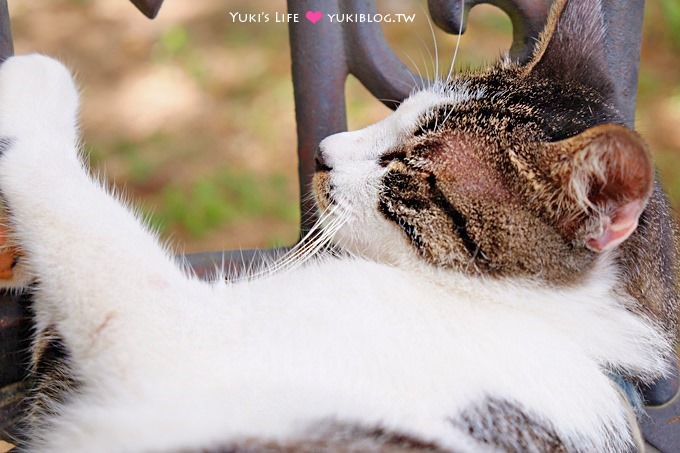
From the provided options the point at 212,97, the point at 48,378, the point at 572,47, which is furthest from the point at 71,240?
the point at 212,97

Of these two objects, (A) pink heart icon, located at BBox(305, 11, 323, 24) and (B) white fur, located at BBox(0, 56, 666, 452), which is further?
(A) pink heart icon, located at BBox(305, 11, 323, 24)

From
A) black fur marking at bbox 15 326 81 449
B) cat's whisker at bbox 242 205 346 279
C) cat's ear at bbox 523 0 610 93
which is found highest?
cat's ear at bbox 523 0 610 93

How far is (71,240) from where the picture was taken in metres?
0.92

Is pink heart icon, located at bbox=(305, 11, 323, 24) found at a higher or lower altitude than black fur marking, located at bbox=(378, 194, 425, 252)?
higher

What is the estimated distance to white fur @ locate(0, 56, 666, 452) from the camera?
0.84 meters

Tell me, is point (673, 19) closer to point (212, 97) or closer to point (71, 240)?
point (212, 97)

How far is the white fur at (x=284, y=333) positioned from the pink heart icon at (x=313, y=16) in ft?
0.90

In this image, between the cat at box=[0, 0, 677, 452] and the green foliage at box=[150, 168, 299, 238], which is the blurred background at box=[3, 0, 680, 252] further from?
the cat at box=[0, 0, 677, 452]

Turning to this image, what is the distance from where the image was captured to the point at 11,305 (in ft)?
3.30

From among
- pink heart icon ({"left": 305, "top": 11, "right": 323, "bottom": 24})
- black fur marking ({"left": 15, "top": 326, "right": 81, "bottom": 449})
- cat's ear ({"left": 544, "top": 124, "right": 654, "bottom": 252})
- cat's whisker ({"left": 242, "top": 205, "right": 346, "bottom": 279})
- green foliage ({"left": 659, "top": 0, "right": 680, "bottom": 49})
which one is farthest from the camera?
green foliage ({"left": 659, "top": 0, "right": 680, "bottom": 49})

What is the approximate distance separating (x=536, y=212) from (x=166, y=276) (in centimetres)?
44

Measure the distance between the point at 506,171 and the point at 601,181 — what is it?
13 centimetres

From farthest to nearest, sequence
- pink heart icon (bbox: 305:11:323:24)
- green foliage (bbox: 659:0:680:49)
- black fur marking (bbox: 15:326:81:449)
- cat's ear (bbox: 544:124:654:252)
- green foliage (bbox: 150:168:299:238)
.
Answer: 1. green foliage (bbox: 659:0:680:49)
2. green foliage (bbox: 150:168:299:238)
3. pink heart icon (bbox: 305:11:323:24)
4. black fur marking (bbox: 15:326:81:449)
5. cat's ear (bbox: 544:124:654:252)

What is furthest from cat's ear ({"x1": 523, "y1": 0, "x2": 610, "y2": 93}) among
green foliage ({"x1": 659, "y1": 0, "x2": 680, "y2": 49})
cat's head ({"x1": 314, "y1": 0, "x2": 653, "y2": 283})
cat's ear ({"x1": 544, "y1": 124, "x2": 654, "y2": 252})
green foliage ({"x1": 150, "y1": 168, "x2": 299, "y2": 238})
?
green foliage ({"x1": 659, "y1": 0, "x2": 680, "y2": 49})
